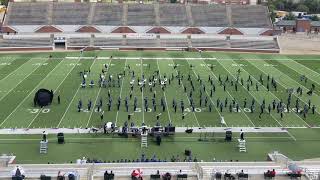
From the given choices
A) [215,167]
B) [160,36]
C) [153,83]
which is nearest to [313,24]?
[160,36]

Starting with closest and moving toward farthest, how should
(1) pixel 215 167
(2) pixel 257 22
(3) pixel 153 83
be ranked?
(1) pixel 215 167
(3) pixel 153 83
(2) pixel 257 22

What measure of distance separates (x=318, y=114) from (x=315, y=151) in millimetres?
7271

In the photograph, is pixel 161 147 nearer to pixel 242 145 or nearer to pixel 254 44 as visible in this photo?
pixel 242 145

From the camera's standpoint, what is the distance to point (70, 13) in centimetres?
8206

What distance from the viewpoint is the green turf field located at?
31750mm

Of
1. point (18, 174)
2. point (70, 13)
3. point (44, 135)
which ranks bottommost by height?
point (44, 135)

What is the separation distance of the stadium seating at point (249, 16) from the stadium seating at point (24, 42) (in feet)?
99.8

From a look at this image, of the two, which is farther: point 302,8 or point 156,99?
point 302,8

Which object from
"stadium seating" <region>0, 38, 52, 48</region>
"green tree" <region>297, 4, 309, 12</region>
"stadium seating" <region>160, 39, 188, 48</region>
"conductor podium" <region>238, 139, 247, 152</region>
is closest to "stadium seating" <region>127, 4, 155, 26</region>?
"stadium seating" <region>160, 39, 188, 48</region>

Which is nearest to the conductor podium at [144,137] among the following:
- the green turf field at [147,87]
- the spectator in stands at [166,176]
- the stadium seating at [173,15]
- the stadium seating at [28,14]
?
the green turf field at [147,87]

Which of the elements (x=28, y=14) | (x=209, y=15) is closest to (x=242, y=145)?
(x=209, y=15)

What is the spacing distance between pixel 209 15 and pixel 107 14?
16.7 meters

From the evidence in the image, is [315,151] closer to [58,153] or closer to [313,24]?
[58,153]

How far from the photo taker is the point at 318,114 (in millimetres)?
33625
